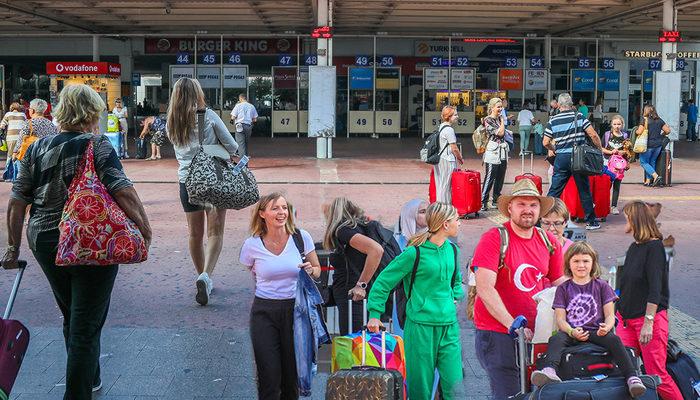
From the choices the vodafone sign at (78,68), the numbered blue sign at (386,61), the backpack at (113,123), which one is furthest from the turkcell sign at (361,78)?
the backpack at (113,123)

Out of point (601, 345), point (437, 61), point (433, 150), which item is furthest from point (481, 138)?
point (437, 61)

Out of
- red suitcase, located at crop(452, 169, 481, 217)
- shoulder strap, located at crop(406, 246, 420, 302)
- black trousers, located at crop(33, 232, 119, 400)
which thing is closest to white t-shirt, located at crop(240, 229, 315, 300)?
shoulder strap, located at crop(406, 246, 420, 302)

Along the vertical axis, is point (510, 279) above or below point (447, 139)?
below

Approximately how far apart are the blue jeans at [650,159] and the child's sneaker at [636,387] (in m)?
13.5

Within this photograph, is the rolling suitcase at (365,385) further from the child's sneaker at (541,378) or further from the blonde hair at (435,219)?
the blonde hair at (435,219)

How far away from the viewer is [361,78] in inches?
1373

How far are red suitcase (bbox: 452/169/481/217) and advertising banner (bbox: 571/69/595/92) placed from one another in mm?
23202

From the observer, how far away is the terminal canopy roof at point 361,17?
84.1 feet

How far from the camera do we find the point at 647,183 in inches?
706

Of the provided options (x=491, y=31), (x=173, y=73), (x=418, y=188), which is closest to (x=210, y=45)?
(x=173, y=73)

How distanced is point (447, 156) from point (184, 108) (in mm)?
6081

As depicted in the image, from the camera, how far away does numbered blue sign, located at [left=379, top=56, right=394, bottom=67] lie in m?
34.8

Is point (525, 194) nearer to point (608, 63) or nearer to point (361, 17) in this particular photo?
point (361, 17)

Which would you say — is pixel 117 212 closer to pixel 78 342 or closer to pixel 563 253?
pixel 78 342
